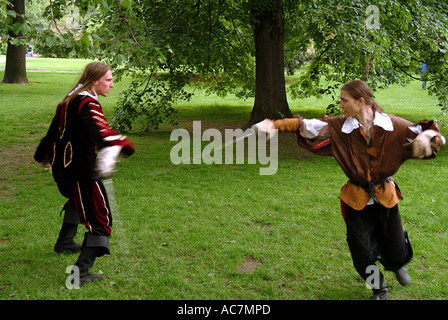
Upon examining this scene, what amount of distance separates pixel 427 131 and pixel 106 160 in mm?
2670

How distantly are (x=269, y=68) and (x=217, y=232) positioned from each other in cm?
695

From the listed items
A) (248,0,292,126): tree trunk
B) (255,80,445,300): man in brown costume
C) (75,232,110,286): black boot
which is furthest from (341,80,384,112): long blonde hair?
(248,0,292,126): tree trunk

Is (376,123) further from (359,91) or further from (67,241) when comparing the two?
(67,241)

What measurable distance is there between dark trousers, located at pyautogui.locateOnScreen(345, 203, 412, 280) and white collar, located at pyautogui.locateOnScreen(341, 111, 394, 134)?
673 millimetres

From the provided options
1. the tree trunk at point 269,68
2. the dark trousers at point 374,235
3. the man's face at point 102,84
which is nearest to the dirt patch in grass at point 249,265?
the dark trousers at point 374,235

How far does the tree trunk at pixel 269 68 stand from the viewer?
39.2 ft

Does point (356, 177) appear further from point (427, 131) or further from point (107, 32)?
point (107, 32)

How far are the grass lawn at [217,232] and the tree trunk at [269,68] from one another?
1787mm

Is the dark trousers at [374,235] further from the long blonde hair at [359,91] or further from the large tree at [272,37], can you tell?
the large tree at [272,37]

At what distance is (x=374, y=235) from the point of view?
13.8 ft

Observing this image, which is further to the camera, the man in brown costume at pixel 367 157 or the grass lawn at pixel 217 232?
the grass lawn at pixel 217 232

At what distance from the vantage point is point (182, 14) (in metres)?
11.6

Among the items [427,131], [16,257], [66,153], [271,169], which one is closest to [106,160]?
[66,153]

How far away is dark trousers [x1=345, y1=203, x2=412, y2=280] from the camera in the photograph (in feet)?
13.4
